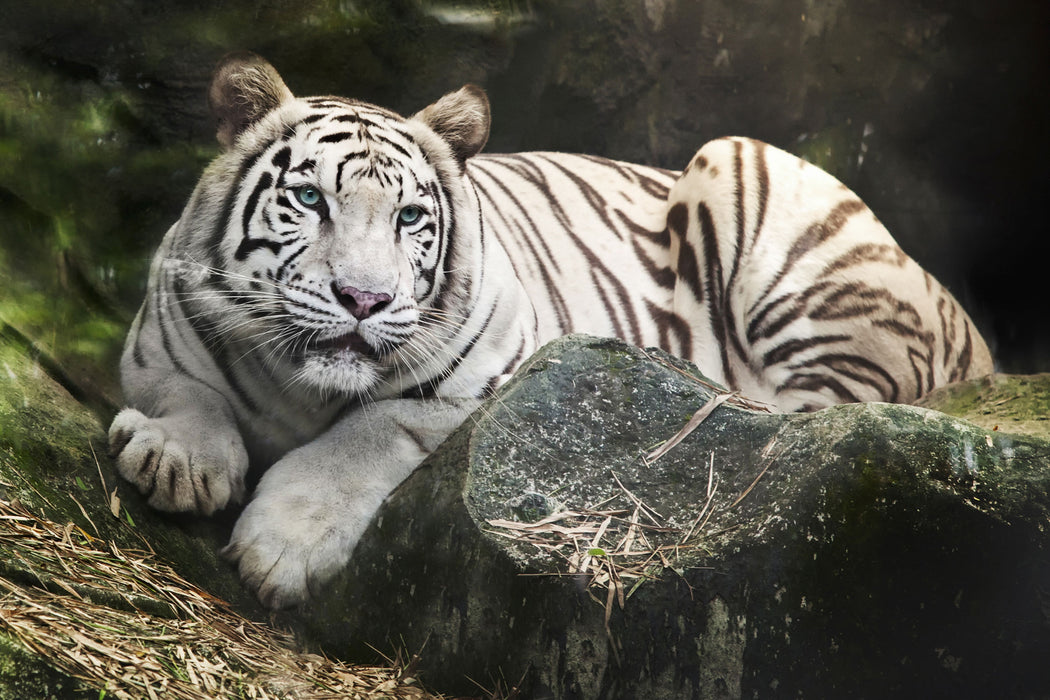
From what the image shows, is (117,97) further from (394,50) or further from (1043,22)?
(1043,22)

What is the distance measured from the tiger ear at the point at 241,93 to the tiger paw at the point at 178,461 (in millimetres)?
822

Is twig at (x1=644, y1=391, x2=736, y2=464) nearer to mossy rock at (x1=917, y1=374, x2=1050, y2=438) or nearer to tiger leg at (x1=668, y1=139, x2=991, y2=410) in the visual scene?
mossy rock at (x1=917, y1=374, x2=1050, y2=438)

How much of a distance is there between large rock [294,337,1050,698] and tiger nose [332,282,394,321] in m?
0.46

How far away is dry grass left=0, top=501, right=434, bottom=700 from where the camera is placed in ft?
5.24

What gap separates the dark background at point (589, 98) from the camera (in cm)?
333

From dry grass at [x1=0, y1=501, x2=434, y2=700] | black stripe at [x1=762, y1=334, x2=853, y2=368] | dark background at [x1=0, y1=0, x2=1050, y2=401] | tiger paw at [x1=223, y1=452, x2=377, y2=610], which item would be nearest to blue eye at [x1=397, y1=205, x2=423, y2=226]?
tiger paw at [x1=223, y1=452, x2=377, y2=610]

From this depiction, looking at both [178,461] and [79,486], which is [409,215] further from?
[79,486]

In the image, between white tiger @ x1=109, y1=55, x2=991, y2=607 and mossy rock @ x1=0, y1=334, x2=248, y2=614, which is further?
white tiger @ x1=109, y1=55, x2=991, y2=607

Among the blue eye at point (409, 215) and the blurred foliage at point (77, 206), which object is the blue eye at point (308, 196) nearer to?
the blue eye at point (409, 215)

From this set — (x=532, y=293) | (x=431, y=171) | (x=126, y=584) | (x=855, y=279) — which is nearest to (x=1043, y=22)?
(x=855, y=279)

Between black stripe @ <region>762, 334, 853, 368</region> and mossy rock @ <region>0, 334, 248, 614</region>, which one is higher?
black stripe @ <region>762, 334, 853, 368</region>

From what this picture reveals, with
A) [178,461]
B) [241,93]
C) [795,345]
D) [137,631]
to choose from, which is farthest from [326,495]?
[795,345]

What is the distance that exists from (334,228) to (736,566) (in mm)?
1333

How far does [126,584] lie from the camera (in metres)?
1.96
